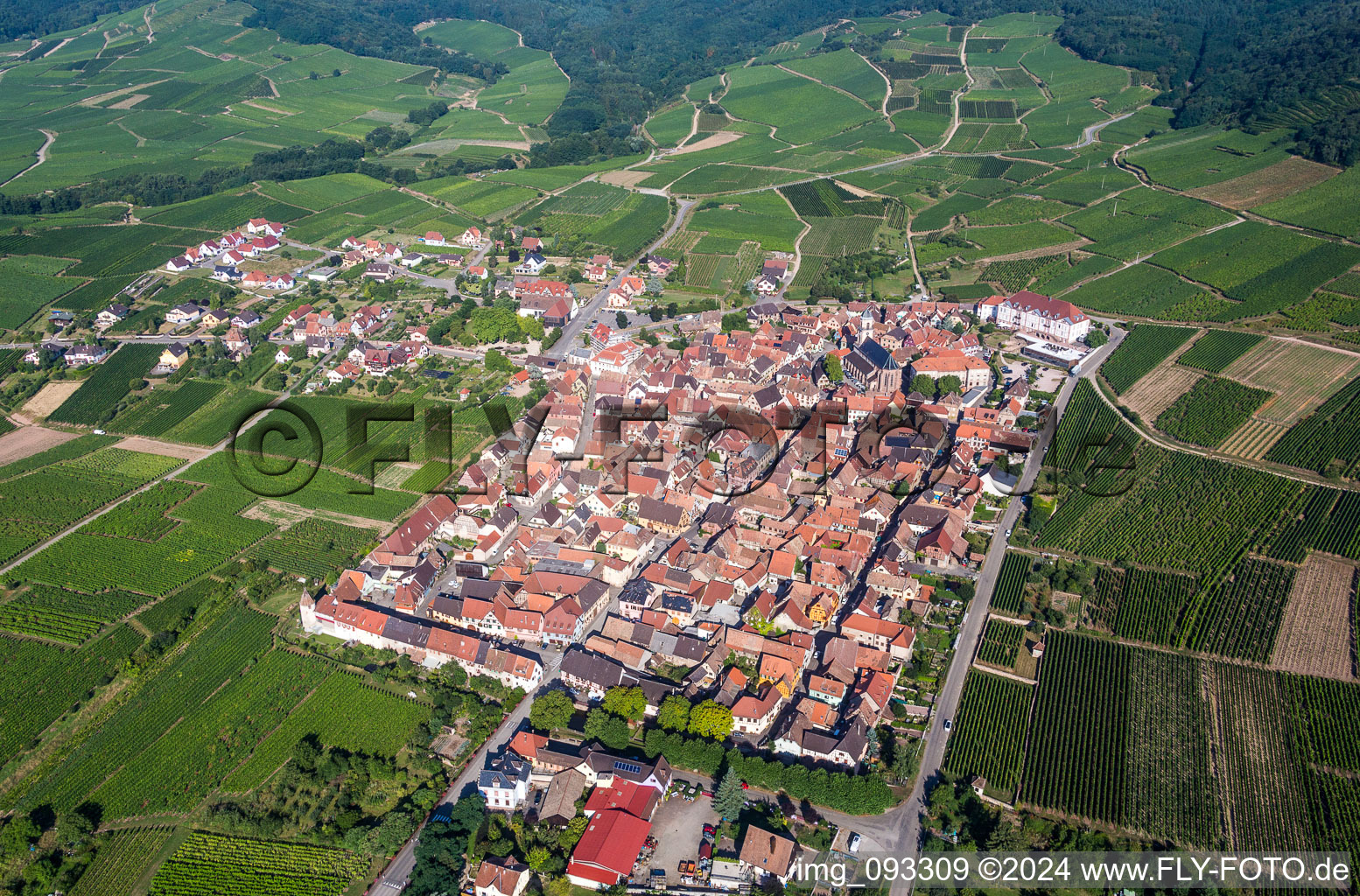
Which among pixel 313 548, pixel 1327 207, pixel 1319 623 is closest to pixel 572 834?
pixel 313 548

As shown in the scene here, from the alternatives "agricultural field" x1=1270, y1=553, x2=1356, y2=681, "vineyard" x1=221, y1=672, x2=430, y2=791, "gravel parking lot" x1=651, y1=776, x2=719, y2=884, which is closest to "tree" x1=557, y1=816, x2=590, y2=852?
"gravel parking lot" x1=651, y1=776, x2=719, y2=884

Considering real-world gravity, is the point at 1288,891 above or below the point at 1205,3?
below

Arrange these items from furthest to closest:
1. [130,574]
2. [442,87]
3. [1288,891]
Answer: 1. [442,87]
2. [130,574]
3. [1288,891]


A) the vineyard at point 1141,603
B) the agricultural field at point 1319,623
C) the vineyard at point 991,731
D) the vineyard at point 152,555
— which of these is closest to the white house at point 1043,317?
the agricultural field at point 1319,623

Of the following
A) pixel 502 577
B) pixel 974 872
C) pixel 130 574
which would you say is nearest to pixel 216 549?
pixel 130 574

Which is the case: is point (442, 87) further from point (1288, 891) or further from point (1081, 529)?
point (1288, 891)

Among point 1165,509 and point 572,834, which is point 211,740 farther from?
point 1165,509

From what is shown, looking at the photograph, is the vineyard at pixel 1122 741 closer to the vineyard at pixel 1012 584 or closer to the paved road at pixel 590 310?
the vineyard at pixel 1012 584
